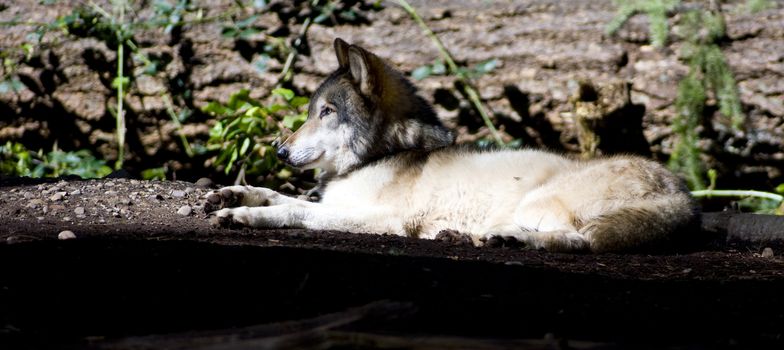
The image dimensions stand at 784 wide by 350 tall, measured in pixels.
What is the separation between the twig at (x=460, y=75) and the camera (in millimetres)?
7703

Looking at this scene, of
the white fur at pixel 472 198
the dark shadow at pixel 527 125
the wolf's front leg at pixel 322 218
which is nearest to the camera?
the white fur at pixel 472 198

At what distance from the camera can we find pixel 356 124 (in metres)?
6.22

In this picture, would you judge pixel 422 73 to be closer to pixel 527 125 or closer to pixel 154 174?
pixel 527 125

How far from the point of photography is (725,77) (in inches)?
281

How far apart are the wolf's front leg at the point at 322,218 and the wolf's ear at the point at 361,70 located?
90 centimetres

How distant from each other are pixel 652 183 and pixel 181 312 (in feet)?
10.6

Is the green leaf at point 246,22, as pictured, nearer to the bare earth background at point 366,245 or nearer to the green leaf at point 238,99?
the bare earth background at point 366,245

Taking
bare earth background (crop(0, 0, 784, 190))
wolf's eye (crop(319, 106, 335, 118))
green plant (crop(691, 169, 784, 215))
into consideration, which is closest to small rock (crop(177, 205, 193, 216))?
wolf's eye (crop(319, 106, 335, 118))

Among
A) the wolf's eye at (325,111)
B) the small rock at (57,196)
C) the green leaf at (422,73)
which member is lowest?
the small rock at (57,196)

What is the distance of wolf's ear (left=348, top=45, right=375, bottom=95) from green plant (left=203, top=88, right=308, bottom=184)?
1.67 meters

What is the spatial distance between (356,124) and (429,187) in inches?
28.9

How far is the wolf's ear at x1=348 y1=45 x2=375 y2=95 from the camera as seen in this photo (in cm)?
611

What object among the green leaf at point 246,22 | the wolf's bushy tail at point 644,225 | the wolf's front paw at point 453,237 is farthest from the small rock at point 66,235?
the green leaf at point 246,22

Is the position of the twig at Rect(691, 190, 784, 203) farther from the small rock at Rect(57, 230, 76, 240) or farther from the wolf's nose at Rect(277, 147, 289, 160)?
the small rock at Rect(57, 230, 76, 240)
